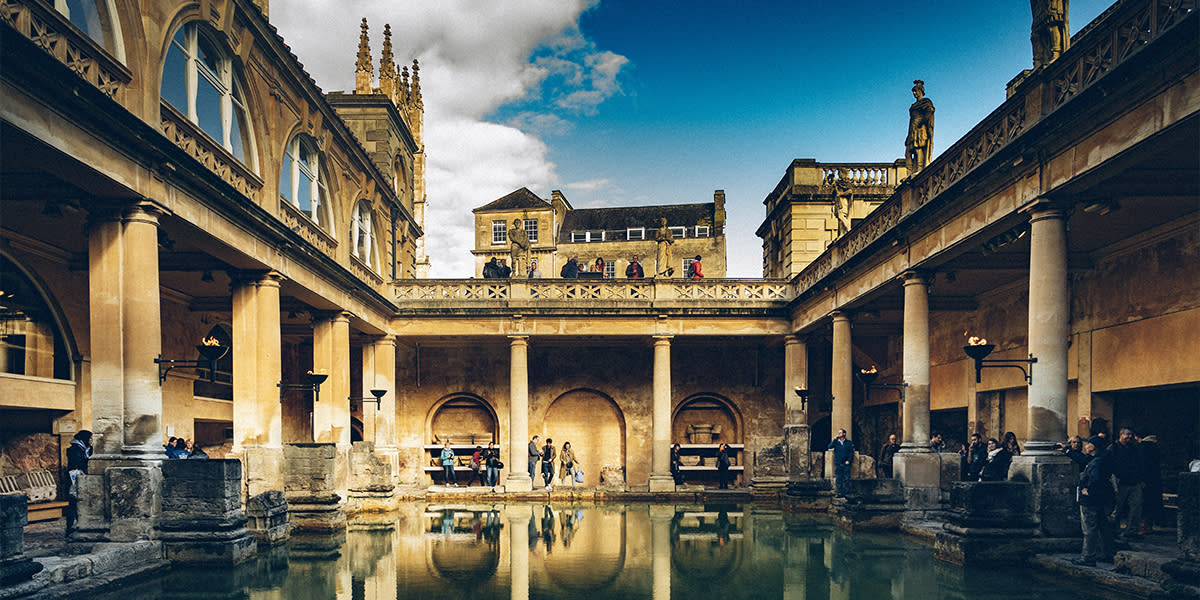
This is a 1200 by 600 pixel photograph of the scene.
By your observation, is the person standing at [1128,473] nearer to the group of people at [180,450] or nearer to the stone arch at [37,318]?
the group of people at [180,450]

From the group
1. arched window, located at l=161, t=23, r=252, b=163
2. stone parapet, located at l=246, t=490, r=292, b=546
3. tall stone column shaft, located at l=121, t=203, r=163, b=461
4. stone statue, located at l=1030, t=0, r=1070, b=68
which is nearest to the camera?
tall stone column shaft, located at l=121, t=203, r=163, b=461

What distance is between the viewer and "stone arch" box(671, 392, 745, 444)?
92.6 ft

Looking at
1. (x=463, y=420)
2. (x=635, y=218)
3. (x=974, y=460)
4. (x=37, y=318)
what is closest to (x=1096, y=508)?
(x=974, y=460)

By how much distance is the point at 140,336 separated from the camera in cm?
1066

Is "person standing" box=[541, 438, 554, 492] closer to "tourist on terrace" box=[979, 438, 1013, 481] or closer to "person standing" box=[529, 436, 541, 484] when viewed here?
"person standing" box=[529, 436, 541, 484]

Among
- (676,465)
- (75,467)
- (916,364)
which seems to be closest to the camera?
(75,467)

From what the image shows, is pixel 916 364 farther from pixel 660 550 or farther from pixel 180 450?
pixel 180 450

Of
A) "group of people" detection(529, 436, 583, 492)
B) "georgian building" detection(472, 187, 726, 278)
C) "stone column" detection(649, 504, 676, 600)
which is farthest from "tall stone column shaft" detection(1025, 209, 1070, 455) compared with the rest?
"georgian building" detection(472, 187, 726, 278)

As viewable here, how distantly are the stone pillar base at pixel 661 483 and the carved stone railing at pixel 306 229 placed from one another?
11.2m

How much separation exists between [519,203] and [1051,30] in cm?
4449

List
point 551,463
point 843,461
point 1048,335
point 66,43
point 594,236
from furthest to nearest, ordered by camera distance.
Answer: point 594,236 < point 551,463 < point 843,461 < point 1048,335 < point 66,43

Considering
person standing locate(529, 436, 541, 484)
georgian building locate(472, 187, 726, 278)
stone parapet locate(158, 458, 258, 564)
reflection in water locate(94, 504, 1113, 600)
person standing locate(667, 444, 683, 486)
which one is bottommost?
person standing locate(667, 444, 683, 486)

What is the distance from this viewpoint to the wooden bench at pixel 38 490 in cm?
1444

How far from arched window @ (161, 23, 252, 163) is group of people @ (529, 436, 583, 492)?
43.0 feet
